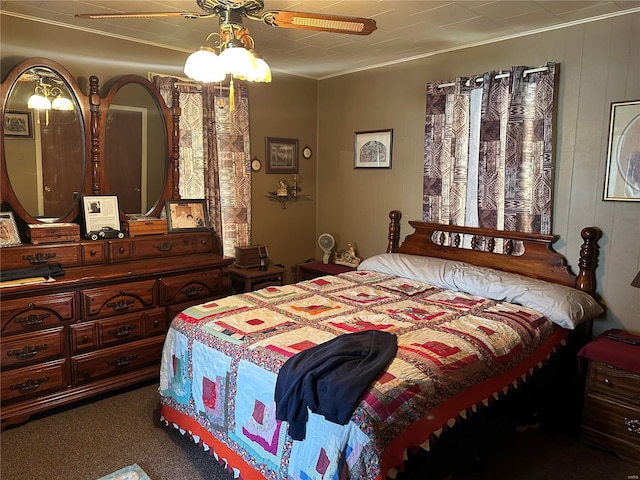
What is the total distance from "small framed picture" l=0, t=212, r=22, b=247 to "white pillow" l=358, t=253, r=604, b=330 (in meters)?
2.53

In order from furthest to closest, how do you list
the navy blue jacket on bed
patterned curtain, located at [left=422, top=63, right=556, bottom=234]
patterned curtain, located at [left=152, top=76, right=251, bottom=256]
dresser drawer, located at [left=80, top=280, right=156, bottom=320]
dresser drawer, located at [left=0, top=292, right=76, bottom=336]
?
1. patterned curtain, located at [left=152, top=76, right=251, bottom=256]
2. patterned curtain, located at [left=422, top=63, right=556, bottom=234]
3. dresser drawer, located at [left=80, top=280, right=156, bottom=320]
4. dresser drawer, located at [left=0, top=292, right=76, bottom=336]
5. the navy blue jacket on bed

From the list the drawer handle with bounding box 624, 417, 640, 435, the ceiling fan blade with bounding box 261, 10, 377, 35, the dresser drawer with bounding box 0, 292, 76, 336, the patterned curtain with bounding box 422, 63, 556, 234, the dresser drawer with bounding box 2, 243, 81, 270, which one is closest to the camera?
the ceiling fan blade with bounding box 261, 10, 377, 35

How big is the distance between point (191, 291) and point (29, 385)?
1121 mm

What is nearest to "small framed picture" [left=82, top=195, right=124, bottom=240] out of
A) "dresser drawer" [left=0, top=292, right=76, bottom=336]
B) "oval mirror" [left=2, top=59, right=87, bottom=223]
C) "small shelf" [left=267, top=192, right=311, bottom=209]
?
"oval mirror" [left=2, top=59, right=87, bottom=223]

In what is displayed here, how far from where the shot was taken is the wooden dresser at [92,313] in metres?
2.67

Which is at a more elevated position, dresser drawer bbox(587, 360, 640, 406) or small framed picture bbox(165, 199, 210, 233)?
small framed picture bbox(165, 199, 210, 233)

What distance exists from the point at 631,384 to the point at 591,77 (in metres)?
1.88

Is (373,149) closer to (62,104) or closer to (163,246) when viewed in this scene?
(163,246)

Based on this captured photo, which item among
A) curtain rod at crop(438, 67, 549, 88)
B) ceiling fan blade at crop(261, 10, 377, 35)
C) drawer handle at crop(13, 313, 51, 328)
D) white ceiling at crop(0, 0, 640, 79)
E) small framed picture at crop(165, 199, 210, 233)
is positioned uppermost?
white ceiling at crop(0, 0, 640, 79)

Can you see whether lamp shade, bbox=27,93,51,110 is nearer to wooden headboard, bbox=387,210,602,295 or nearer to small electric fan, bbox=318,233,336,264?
small electric fan, bbox=318,233,336,264

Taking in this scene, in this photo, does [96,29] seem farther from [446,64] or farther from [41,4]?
[446,64]

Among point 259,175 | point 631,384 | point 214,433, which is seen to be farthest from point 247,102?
point 631,384

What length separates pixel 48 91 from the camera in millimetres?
3043

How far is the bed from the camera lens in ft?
5.80
